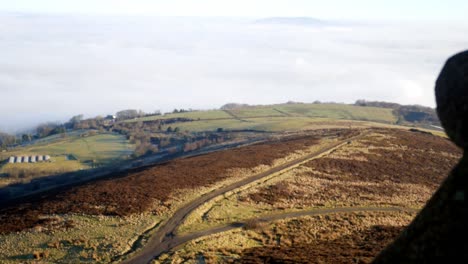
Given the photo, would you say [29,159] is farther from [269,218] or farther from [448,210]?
[448,210]

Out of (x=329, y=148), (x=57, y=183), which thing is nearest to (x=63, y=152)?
(x=57, y=183)

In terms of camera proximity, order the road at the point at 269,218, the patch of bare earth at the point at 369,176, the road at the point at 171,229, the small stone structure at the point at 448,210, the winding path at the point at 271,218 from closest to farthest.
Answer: the small stone structure at the point at 448,210 → the road at the point at 171,229 → the road at the point at 269,218 → the winding path at the point at 271,218 → the patch of bare earth at the point at 369,176

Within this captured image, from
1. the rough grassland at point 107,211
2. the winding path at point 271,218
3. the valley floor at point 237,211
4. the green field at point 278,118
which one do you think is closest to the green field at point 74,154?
the green field at point 278,118

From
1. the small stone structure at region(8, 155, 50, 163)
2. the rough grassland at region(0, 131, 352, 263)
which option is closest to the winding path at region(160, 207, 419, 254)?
the rough grassland at region(0, 131, 352, 263)

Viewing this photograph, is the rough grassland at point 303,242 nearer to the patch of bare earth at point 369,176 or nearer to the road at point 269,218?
the road at point 269,218

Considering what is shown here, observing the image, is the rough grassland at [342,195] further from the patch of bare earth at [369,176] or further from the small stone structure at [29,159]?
the small stone structure at [29,159]

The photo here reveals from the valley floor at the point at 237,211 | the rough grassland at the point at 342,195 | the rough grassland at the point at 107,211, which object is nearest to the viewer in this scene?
the rough grassland at the point at 342,195

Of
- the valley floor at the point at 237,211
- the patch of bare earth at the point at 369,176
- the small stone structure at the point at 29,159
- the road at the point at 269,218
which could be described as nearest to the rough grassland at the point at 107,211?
the valley floor at the point at 237,211

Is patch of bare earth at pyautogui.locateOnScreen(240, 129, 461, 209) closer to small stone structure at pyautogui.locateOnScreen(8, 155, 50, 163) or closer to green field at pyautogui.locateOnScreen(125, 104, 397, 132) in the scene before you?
green field at pyautogui.locateOnScreen(125, 104, 397, 132)

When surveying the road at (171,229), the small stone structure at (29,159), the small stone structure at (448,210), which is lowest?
the small stone structure at (29,159)

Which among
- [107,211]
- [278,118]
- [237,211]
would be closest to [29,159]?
[278,118]

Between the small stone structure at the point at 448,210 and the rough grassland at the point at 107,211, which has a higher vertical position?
the small stone structure at the point at 448,210

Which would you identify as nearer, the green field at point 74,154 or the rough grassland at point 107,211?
the rough grassland at point 107,211
